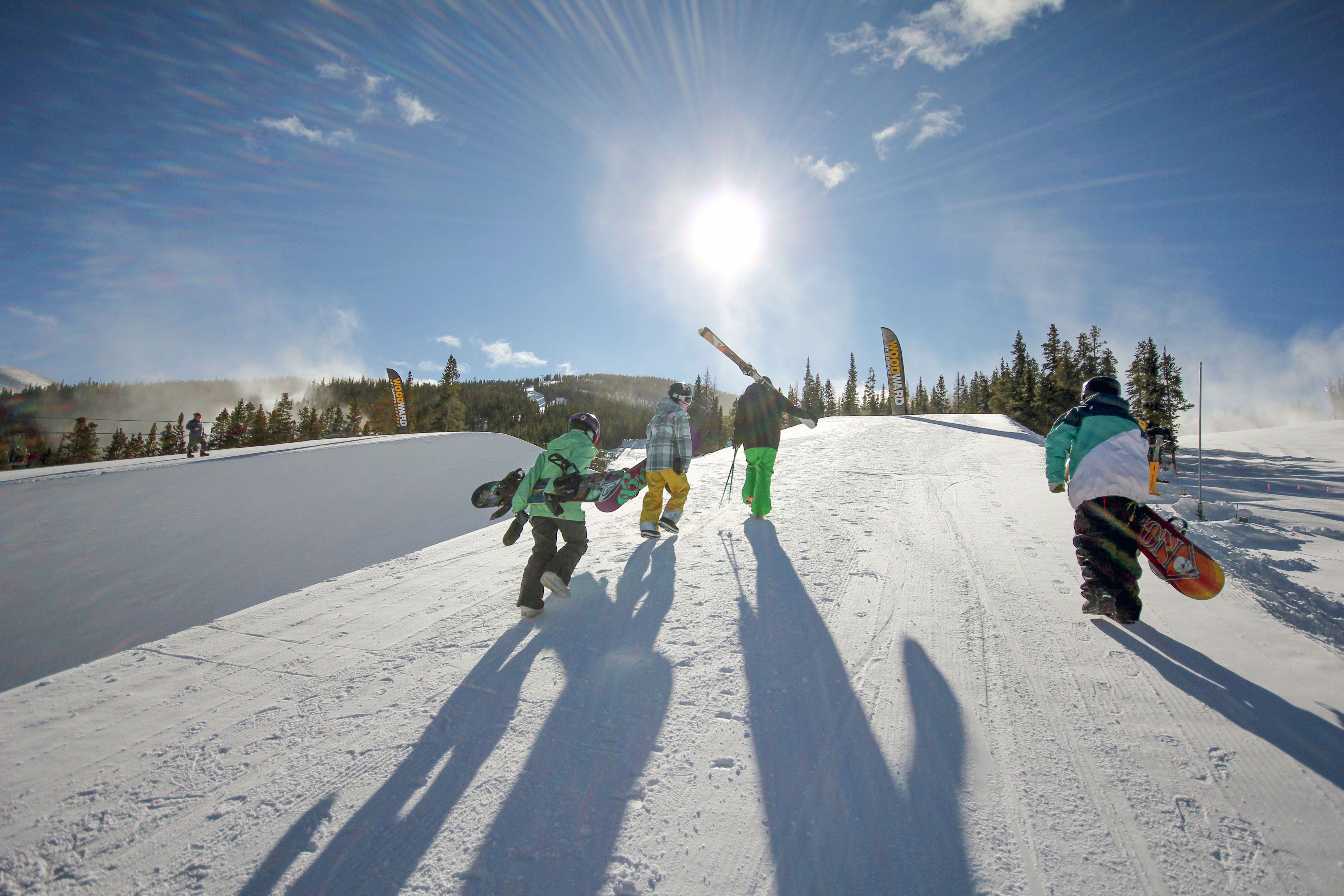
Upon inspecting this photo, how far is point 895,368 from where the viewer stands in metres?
34.1

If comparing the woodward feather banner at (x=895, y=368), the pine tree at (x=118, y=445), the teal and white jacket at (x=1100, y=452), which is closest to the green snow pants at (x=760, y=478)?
the teal and white jacket at (x=1100, y=452)

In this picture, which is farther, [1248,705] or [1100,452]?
[1100,452]

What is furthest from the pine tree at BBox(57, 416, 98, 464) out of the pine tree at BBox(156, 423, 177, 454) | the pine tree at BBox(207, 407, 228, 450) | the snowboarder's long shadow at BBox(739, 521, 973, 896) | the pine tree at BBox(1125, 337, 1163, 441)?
the pine tree at BBox(1125, 337, 1163, 441)

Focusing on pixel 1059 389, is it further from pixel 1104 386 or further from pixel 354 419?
pixel 354 419

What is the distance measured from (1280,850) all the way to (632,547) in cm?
504

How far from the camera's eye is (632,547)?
19.8 feet

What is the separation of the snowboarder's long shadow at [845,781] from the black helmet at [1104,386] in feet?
8.53

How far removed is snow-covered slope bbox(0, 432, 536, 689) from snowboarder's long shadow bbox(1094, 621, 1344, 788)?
8180 millimetres

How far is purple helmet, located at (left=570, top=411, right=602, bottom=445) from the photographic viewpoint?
4988 mm

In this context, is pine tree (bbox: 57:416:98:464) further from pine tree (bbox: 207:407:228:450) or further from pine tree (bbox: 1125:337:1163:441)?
pine tree (bbox: 1125:337:1163:441)

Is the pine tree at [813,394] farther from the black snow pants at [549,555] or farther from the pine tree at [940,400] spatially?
the black snow pants at [549,555]

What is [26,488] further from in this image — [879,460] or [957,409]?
[957,409]

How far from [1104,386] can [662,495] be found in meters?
4.52

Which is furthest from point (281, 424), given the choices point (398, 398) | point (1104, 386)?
point (1104, 386)
